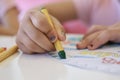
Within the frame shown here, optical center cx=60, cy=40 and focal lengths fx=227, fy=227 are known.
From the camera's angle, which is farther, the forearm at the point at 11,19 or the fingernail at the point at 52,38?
the forearm at the point at 11,19

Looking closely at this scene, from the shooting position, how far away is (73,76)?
1.27ft

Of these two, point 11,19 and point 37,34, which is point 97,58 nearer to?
point 37,34

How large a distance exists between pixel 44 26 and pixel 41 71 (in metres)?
0.11

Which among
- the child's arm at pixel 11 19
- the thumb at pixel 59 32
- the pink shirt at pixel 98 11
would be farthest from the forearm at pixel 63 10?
the child's arm at pixel 11 19

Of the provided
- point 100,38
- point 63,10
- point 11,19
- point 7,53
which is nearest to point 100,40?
point 100,38

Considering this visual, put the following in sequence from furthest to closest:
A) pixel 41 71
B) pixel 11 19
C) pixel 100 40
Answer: pixel 11 19, pixel 100 40, pixel 41 71

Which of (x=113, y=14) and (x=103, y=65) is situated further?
(x=113, y=14)

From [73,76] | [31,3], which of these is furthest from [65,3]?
[73,76]

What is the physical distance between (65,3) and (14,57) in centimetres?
42

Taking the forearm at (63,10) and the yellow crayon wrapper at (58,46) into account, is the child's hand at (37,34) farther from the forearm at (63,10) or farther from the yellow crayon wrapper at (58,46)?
the forearm at (63,10)

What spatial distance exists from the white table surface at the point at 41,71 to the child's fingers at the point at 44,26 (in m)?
0.05

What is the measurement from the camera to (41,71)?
1.37 ft

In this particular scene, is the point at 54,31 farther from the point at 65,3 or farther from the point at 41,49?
the point at 65,3

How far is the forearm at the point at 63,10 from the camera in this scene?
82cm
